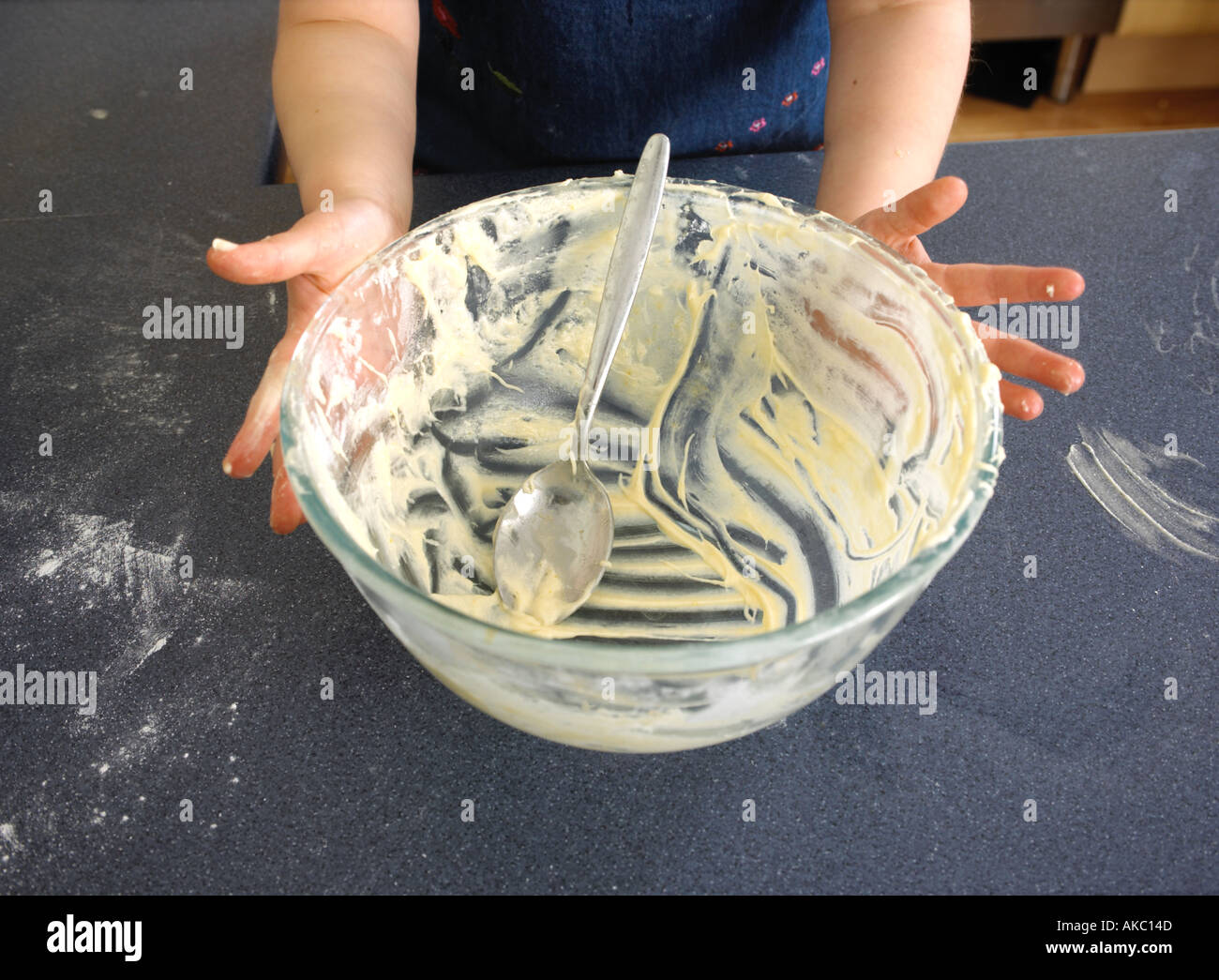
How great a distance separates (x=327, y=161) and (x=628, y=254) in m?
0.33

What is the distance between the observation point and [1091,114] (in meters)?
2.14

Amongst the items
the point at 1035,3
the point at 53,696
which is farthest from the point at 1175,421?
the point at 1035,3

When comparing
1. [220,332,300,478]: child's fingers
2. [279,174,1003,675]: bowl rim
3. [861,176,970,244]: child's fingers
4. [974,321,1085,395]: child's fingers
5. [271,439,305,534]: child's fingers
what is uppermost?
[861,176,970,244]: child's fingers

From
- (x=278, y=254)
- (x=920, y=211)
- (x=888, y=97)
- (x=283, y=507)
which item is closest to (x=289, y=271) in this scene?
(x=278, y=254)

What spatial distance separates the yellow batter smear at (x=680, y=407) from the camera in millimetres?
591

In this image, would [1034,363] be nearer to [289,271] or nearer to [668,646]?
[668,646]

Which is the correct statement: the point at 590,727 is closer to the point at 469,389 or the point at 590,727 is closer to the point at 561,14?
the point at 469,389

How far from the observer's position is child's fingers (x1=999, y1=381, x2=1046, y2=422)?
2.00 ft

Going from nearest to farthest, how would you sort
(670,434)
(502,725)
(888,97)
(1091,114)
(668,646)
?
1. (668,646)
2. (502,725)
3. (670,434)
4. (888,97)
5. (1091,114)

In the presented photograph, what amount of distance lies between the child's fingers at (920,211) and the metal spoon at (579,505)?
0.18 metres

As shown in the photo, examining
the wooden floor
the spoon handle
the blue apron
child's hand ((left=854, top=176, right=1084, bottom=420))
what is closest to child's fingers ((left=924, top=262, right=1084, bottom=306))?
child's hand ((left=854, top=176, right=1084, bottom=420))

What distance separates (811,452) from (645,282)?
0.17 m

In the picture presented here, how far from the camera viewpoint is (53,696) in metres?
0.59

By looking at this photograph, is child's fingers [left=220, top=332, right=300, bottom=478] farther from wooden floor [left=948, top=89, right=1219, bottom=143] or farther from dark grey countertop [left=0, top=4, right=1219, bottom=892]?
wooden floor [left=948, top=89, right=1219, bottom=143]
